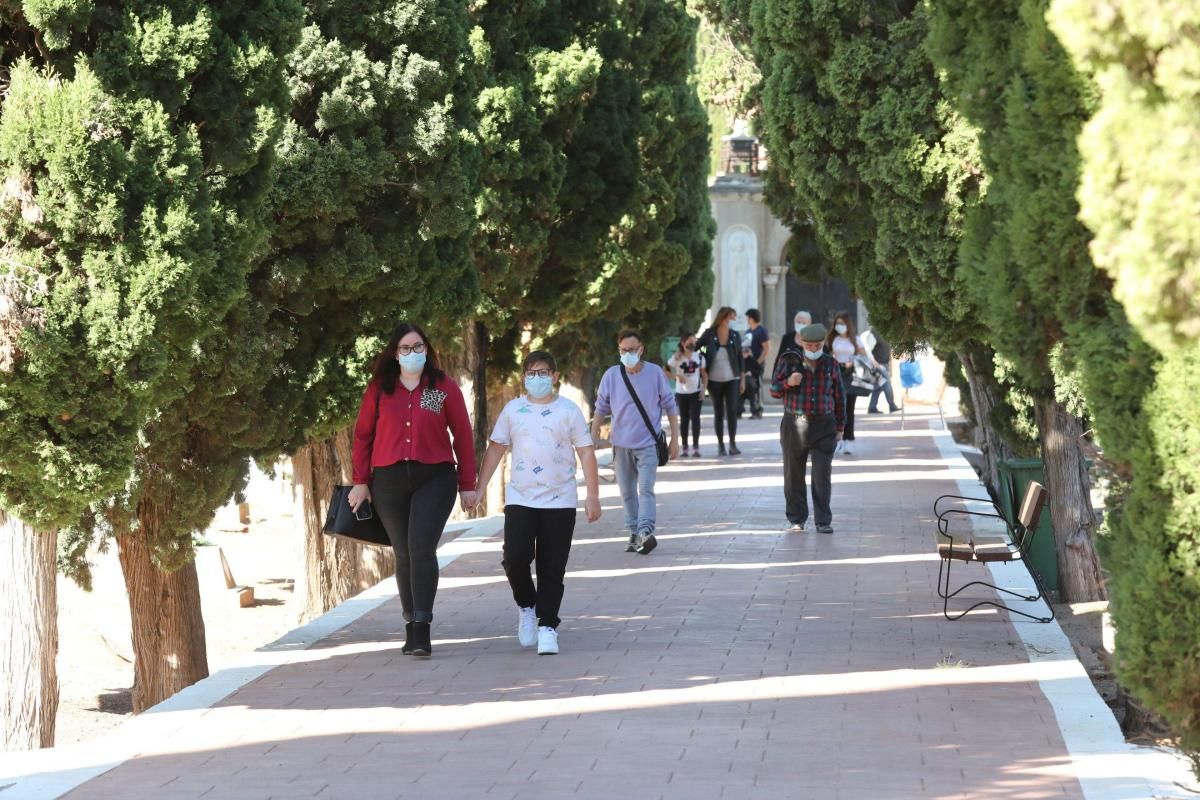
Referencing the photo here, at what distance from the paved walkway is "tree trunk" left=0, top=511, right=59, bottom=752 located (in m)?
1.48

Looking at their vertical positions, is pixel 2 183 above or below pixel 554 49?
below

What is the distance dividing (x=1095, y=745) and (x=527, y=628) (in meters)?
3.51

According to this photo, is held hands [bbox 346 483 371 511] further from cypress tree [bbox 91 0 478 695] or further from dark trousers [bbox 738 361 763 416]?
dark trousers [bbox 738 361 763 416]

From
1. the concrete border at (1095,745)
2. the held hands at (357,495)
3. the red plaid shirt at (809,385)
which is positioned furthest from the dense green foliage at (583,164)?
the concrete border at (1095,745)

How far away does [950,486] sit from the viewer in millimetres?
19328

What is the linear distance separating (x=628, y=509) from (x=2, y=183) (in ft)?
22.0

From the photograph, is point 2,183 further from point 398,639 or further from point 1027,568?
point 1027,568

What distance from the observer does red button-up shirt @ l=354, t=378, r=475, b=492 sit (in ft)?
29.8

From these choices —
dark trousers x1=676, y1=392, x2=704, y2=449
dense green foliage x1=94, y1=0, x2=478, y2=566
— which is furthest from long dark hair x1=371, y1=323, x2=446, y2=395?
dark trousers x1=676, y1=392, x2=704, y2=449

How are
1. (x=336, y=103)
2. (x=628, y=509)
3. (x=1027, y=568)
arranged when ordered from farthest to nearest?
(x=628, y=509) < (x=336, y=103) < (x=1027, y=568)

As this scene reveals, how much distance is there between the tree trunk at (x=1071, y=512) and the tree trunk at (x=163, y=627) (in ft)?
21.9

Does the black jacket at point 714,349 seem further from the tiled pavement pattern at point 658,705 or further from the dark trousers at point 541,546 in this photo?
the dark trousers at point 541,546

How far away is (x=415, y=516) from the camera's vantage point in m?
9.08

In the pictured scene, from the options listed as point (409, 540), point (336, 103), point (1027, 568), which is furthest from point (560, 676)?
point (336, 103)
